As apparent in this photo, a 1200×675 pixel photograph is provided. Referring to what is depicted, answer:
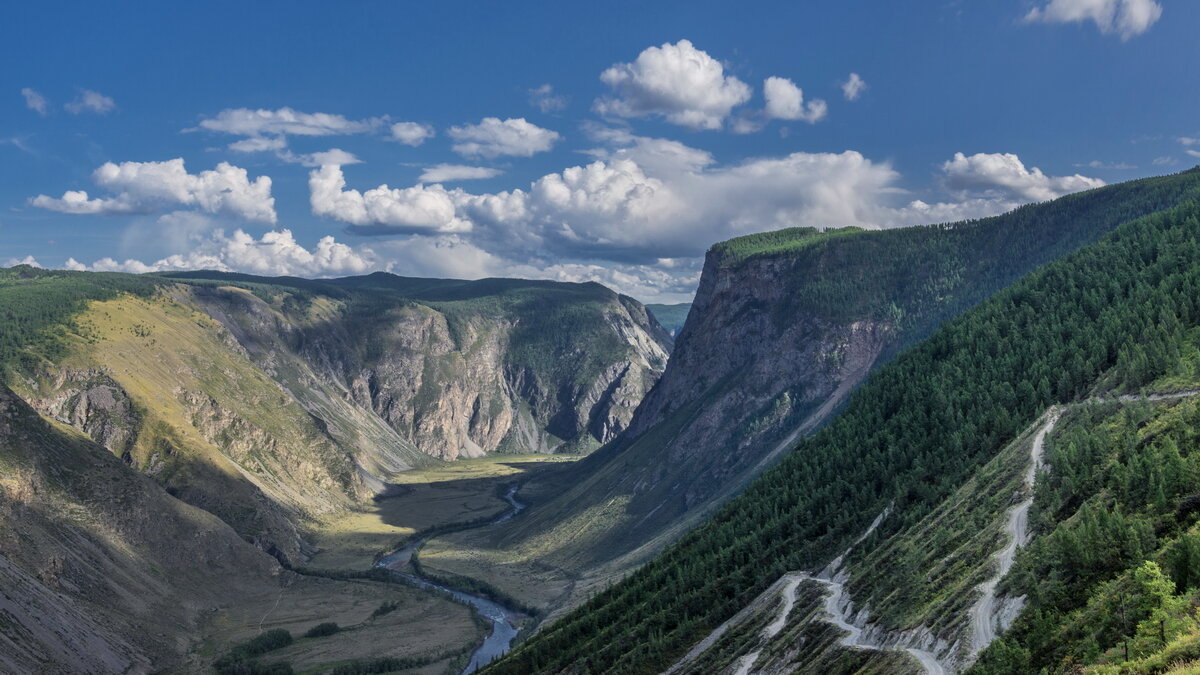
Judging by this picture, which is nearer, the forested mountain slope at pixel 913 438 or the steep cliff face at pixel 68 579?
the forested mountain slope at pixel 913 438

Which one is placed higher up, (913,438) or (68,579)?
(913,438)

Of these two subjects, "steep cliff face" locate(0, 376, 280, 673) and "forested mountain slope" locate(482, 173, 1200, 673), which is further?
"steep cliff face" locate(0, 376, 280, 673)

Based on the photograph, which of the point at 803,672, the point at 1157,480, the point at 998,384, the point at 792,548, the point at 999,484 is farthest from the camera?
the point at 998,384

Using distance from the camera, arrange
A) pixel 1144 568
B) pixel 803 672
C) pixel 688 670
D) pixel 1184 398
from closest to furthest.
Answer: pixel 1144 568, pixel 803 672, pixel 1184 398, pixel 688 670

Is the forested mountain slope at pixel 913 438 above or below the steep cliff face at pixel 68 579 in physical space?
above

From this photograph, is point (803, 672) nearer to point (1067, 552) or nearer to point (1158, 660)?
point (1067, 552)

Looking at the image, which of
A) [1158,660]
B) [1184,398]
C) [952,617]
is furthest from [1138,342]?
[1158,660]

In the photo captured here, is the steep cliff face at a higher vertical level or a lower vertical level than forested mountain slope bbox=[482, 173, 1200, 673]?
lower

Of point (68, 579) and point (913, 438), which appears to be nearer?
point (913, 438)
